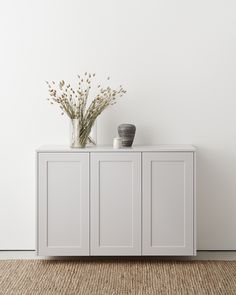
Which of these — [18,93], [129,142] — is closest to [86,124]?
[129,142]

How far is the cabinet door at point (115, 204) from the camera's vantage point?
412 cm

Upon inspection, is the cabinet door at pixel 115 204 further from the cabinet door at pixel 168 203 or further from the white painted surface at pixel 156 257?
the white painted surface at pixel 156 257

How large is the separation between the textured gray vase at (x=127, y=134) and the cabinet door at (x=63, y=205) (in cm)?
32

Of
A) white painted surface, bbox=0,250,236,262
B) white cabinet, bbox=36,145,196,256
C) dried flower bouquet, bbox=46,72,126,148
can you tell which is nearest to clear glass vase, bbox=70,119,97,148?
dried flower bouquet, bbox=46,72,126,148

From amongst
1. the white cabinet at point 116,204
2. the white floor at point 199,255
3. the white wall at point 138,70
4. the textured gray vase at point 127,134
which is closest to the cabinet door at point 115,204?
the white cabinet at point 116,204

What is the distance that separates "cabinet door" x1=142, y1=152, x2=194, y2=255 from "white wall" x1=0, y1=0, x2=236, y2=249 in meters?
0.38

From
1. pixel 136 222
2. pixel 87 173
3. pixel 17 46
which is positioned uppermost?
pixel 17 46

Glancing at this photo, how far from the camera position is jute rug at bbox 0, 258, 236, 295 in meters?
3.61

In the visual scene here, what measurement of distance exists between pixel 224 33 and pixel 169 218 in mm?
1479

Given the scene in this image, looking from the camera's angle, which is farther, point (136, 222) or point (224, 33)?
point (224, 33)

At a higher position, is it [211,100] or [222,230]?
[211,100]

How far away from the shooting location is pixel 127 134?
4215 millimetres

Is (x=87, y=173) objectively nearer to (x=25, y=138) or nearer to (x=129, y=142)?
(x=129, y=142)

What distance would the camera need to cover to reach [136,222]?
13.6ft
